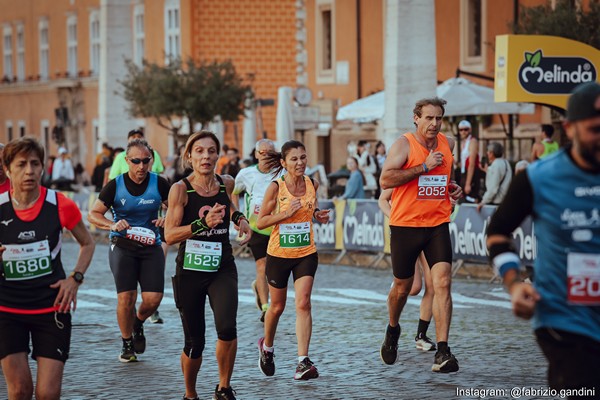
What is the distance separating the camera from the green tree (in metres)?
A: 39.1

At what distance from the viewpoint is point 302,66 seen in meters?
44.5

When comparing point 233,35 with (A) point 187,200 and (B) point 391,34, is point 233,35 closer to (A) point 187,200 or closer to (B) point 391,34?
(B) point 391,34

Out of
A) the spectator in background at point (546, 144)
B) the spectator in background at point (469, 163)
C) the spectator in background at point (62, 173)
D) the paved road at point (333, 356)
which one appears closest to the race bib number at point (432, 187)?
the paved road at point (333, 356)

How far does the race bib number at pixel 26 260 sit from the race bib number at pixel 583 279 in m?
3.01

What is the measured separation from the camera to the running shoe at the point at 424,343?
12.5 meters

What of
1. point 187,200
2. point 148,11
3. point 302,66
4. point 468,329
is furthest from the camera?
point 148,11

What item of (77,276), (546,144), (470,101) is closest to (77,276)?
(77,276)

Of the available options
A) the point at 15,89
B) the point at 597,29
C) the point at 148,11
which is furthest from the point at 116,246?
the point at 15,89

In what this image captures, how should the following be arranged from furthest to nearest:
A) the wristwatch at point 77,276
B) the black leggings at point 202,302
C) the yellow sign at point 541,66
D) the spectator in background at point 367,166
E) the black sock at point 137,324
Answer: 1. the spectator in background at point 367,166
2. the yellow sign at point 541,66
3. the black sock at point 137,324
4. the black leggings at point 202,302
5. the wristwatch at point 77,276

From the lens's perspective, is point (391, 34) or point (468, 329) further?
point (391, 34)

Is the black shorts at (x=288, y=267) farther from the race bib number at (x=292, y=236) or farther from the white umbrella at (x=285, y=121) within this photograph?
the white umbrella at (x=285, y=121)

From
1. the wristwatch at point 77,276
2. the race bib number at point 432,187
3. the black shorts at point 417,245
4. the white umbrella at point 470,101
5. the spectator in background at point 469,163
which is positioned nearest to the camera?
the wristwatch at point 77,276

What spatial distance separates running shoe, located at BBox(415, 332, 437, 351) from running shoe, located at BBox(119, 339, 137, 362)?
7.57 ft

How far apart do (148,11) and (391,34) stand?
27.3m
